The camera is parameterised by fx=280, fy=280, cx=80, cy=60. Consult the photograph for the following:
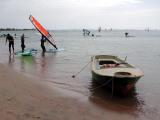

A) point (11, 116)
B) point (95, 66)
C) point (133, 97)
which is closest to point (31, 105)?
point (11, 116)

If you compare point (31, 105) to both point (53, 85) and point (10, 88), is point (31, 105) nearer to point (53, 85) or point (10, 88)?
point (10, 88)

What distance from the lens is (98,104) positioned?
34.1 ft

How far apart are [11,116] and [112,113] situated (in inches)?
137

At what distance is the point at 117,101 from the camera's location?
10898 millimetres

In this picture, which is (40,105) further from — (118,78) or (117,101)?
(118,78)

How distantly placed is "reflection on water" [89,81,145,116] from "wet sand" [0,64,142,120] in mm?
383

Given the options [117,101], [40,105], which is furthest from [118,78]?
[40,105]

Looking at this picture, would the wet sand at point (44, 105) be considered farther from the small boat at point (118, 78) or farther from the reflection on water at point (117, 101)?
the small boat at point (118, 78)

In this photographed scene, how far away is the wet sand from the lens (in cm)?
795

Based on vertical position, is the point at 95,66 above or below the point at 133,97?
above

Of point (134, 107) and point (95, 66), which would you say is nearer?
point (134, 107)

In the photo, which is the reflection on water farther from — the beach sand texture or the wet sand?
the beach sand texture

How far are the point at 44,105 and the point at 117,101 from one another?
3.19 m

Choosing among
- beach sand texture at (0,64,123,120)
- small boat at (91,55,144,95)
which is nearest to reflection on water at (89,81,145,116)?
small boat at (91,55,144,95)
